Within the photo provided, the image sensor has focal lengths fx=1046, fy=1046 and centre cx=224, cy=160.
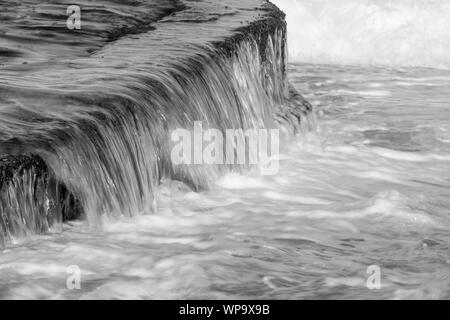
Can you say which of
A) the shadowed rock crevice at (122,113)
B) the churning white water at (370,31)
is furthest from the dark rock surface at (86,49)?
the churning white water at (370,31)

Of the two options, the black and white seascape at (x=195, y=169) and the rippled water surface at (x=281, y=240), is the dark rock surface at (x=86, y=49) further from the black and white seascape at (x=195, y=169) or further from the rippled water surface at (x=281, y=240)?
the rippled water surface at (x=281, y=240)

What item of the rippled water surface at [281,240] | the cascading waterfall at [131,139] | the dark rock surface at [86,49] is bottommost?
the rippled water surface at [281,240]

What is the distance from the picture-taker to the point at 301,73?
13.4 metres

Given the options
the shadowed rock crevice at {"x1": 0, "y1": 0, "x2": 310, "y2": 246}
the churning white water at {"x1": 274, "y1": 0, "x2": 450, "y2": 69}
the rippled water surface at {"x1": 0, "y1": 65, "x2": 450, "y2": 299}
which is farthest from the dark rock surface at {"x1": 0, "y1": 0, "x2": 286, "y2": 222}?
the churning white water at {"x1": 274, "y1": 0, "x2": 450, "y2": 69}

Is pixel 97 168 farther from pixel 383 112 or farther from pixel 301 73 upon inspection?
pixel 301 73

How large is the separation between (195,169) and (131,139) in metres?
0.72

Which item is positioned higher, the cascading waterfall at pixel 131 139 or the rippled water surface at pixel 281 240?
the cascading waterfall at pixel 131 139

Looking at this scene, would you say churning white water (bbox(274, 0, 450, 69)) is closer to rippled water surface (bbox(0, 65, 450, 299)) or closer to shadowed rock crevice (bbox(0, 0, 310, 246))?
shadowed rock crevice (bbox(0, 0, 310, 246))

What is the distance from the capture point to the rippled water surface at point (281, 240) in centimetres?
430

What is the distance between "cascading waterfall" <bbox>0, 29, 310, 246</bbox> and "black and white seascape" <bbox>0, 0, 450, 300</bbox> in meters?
0.01

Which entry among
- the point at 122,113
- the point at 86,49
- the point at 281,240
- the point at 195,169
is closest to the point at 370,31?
the point at 86,49

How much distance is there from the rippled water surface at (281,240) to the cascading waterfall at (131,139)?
0.11 metres

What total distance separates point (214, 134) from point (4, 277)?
263cm
